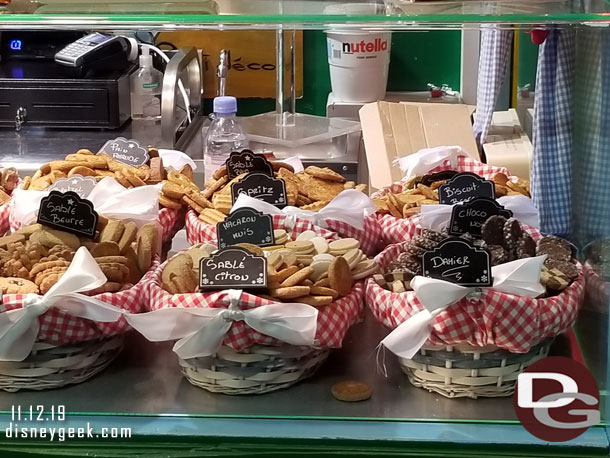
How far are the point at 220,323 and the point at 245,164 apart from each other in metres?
0.51

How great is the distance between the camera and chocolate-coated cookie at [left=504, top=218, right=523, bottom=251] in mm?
1271

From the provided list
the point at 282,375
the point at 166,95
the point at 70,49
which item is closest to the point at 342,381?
the point at 282,375

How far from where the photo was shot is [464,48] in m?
2.99

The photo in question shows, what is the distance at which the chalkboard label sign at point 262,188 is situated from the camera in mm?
1495

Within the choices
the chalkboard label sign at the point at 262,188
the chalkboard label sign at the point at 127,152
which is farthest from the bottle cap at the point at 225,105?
the chalkboard label sign at the point at 262,188

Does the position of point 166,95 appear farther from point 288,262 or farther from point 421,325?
point 421,325

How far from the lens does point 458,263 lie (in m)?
1.15

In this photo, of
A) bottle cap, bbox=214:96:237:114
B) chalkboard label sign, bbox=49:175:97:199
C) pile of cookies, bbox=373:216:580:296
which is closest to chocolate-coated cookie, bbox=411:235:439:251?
pile of cookies, bbox=373:216:580:296

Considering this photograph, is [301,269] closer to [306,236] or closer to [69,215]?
[306,236]

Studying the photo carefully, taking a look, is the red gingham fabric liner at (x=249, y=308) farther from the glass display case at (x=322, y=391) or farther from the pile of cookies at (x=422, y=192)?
the pile of cookies at (x=422, y=192)

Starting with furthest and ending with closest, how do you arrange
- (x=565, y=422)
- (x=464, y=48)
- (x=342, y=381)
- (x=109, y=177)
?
(x=464, y=48) < (x=109, y=177) < (x=342, y=381) < (x=565, y=422)

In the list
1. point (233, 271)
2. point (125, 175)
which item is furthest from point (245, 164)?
point (233, 271)

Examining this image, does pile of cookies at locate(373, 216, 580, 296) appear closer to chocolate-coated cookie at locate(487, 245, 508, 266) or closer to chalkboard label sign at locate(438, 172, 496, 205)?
chocolate-coated cookie at locate(487, 245, 508, 266)

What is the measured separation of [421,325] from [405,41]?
2190 mm
